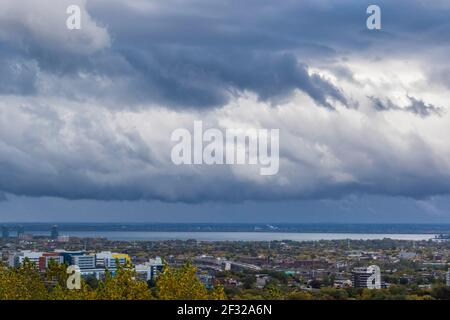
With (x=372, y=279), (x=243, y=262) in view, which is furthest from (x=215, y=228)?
(x=372, y=279)

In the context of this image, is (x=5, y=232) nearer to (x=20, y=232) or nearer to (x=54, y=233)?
(x=20, y=232)

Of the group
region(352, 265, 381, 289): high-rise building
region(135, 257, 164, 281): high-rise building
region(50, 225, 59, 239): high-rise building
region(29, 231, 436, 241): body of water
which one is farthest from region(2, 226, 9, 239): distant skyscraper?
region(352, 265, 381, 289): high-rise building

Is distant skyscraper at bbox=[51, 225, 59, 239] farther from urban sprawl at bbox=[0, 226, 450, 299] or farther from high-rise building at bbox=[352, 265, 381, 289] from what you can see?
high-rise building at bbox=[352, 265, 381, 289]

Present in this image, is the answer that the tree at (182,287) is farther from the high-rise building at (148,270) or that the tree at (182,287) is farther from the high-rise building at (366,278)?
the high-rise building at (366,278)

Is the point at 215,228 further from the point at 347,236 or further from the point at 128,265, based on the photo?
the point at 128,265

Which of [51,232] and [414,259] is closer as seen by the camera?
[414,259]

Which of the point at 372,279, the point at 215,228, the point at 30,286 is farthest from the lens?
the point at 215,228
